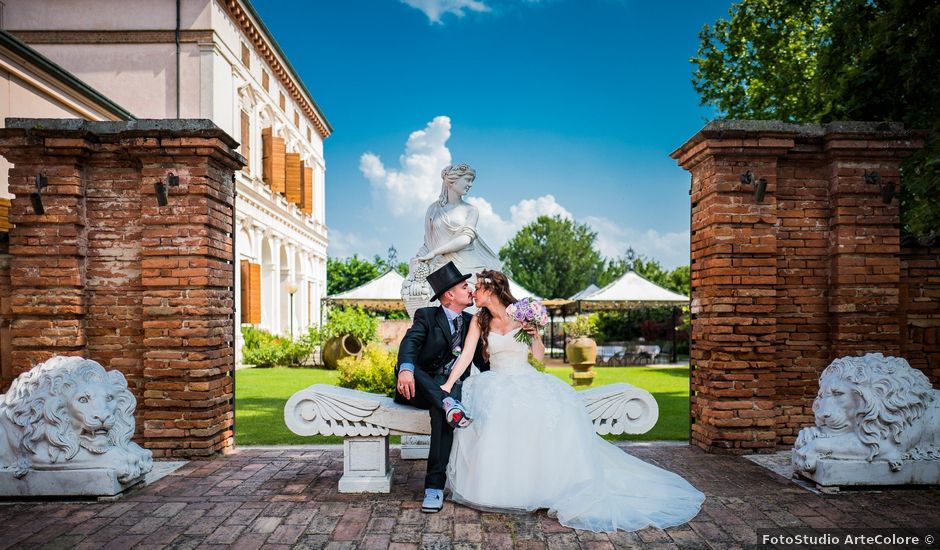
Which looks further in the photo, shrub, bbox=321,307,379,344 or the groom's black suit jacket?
shrub, bbox=321,307,379,344

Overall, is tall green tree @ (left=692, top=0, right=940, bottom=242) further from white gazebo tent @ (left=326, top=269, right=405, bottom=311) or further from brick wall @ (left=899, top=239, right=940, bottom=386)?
white gazebo tent @ (left=326, top=269, right=405, bottom=311)

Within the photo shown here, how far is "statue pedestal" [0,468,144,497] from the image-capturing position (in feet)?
16.3

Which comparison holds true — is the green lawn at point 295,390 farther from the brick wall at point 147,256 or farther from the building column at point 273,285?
the building column at point 273,285

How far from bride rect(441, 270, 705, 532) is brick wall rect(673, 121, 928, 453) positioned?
6.31 feet

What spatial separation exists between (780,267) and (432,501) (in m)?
4.22

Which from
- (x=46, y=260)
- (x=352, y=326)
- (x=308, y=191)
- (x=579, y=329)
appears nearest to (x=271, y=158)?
(x=308, y=191)

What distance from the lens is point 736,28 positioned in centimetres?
1561

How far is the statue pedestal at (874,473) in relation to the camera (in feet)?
16.5

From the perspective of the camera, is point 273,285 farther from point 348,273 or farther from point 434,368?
point 348,273

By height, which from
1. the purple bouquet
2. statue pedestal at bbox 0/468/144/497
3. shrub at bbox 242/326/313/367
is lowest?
shrub at bbox 242/326/313/367

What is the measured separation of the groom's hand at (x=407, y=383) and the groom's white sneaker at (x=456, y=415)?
14.9 inches

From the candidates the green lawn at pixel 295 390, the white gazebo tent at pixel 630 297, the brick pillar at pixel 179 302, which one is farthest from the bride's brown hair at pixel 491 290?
the white gazebo tent at pixel 630 297

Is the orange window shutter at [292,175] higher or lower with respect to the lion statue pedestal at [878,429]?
higher

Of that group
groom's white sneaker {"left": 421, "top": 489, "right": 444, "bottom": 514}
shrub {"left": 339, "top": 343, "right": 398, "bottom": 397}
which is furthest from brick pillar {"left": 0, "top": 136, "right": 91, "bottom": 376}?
shrub {"left": 339, "top": 343, "right": 398, "bottom": 397}
